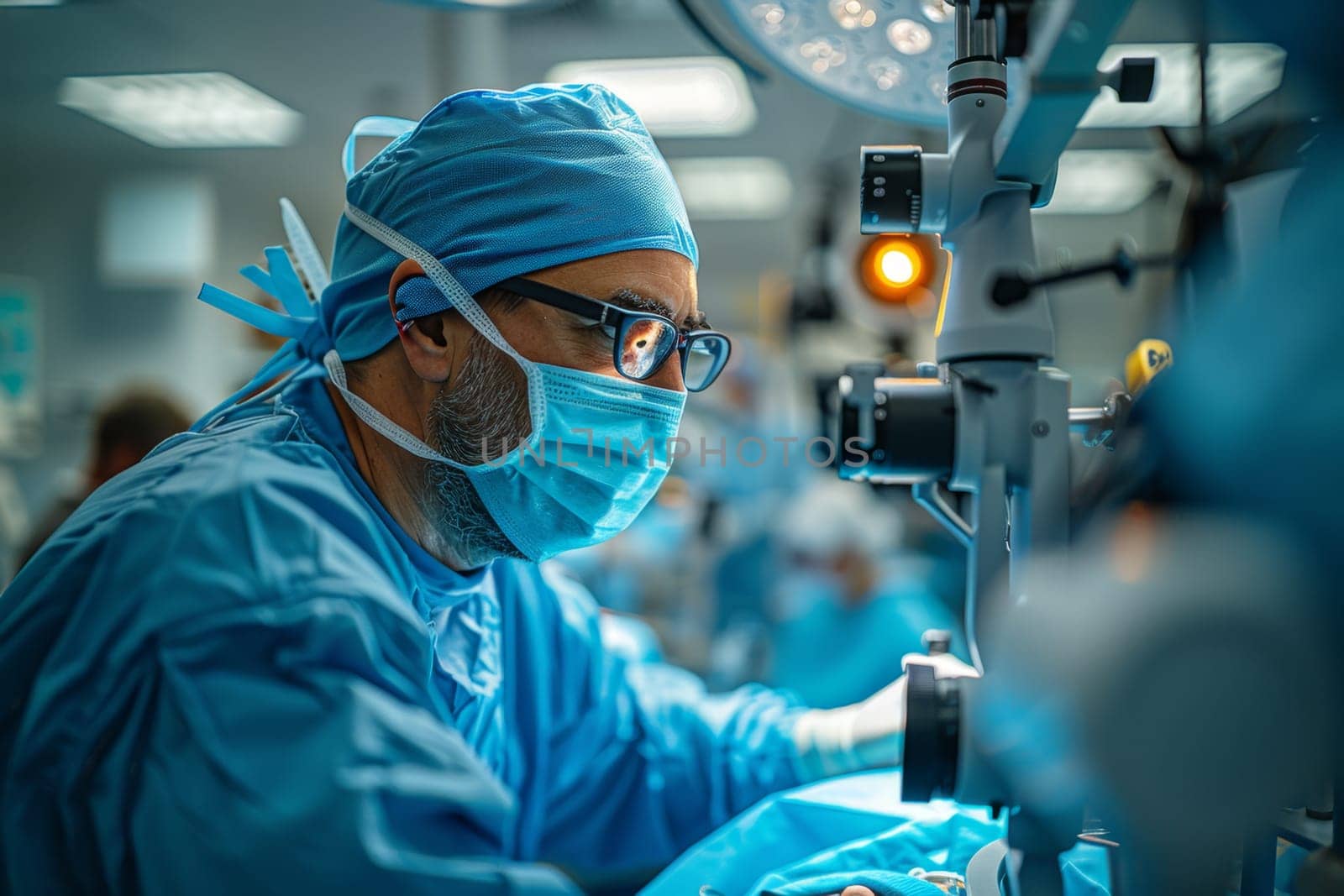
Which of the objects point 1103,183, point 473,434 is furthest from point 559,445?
point 1103,183

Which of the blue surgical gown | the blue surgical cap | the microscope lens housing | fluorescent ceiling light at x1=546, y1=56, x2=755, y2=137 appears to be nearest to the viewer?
the blue surgical gown

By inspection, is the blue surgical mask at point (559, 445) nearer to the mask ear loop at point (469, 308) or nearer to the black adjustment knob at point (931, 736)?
the mask ear loop at point (469, 308)

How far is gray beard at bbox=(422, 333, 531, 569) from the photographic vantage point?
1036mm

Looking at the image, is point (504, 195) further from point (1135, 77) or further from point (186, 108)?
point (186, 108)

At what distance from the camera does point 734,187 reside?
5938 mm

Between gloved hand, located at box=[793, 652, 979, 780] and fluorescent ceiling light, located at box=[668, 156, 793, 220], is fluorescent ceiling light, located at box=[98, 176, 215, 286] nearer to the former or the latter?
fluorescent ceiling light, located at box=[668, 156, 793, 220]

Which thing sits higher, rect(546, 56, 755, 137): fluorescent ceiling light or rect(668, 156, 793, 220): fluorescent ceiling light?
rect(546, 56, 755, 137): fluorescent ceiling light

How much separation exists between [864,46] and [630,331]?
415 mm

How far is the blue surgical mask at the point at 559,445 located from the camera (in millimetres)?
1023

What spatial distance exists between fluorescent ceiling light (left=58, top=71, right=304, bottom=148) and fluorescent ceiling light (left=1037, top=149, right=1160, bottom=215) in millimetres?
4070

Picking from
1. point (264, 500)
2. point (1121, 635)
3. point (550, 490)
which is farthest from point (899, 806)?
point (264, 500)

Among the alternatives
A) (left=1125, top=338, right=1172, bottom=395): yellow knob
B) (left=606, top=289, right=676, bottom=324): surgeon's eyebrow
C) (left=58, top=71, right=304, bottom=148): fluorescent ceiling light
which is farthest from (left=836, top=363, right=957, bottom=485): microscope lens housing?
(left=58, top=71, right=304, bottom=148): fluorescent ceiling light

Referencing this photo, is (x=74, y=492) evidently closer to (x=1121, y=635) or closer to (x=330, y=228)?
(x=330, y=228)

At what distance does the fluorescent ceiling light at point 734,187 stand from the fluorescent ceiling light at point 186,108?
2.27m
